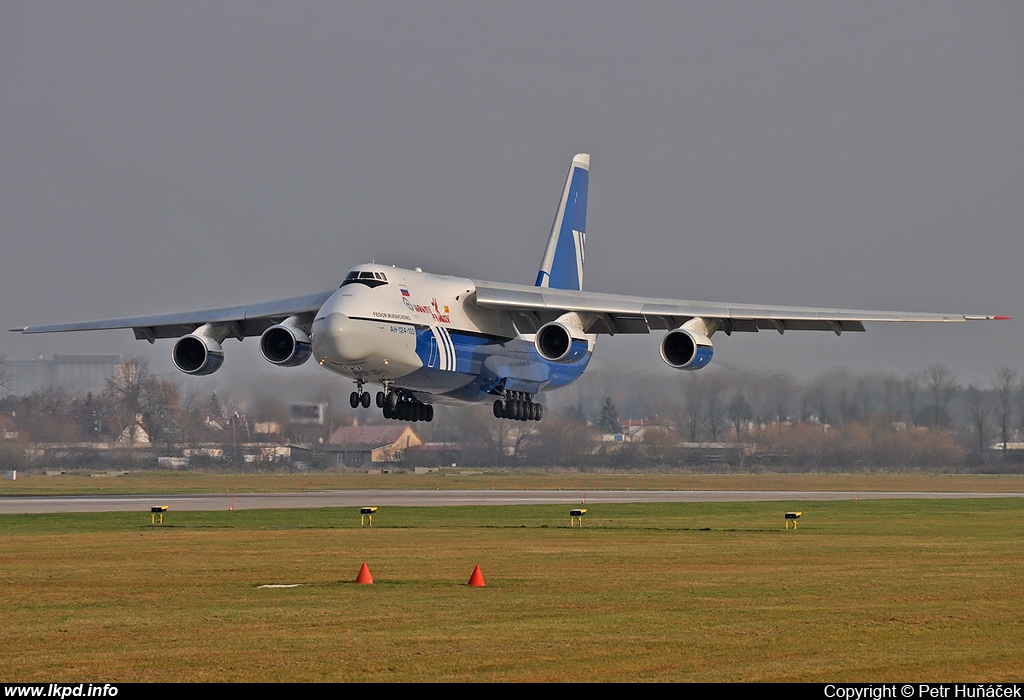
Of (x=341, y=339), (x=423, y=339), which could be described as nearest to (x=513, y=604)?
(x=341, y=339)

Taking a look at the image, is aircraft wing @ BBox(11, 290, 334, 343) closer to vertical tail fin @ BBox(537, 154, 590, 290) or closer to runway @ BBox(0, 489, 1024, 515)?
runway @ BBox(0, 489, 1024, 515)

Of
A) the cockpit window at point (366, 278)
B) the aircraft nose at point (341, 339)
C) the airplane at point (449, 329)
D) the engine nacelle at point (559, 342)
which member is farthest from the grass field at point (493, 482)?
the aircraft nose at point (341, 339)

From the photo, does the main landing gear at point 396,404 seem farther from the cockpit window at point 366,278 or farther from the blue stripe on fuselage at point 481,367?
the cockpit window at point 366,278

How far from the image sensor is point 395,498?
135ft

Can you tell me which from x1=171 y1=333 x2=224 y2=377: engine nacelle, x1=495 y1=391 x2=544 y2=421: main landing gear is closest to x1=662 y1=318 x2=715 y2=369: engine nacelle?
x1=495 y1=391 x2=544 y2=421: main landing gear

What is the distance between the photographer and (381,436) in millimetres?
56250

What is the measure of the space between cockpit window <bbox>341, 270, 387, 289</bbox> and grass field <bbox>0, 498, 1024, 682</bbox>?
309 inches

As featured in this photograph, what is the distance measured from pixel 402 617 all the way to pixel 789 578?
6.22 meters

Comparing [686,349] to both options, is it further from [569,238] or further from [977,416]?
[977,416]

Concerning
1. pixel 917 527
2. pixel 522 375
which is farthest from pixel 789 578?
pixel 522 375

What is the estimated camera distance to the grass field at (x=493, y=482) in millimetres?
48906

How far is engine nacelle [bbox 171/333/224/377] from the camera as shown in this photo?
37469 millimetres

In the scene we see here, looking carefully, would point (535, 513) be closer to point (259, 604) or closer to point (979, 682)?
point (259, 604)

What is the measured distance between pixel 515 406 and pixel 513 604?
24.2m
